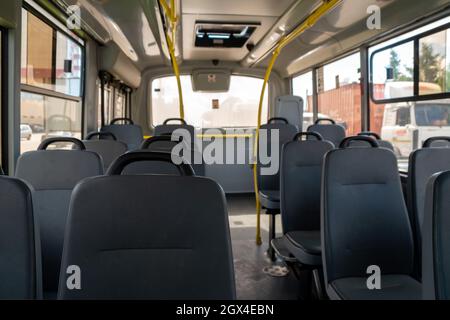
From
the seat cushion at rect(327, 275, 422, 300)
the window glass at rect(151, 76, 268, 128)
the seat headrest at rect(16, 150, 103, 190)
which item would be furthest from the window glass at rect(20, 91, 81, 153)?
the window glass at rect(151, 76, 268, 128)

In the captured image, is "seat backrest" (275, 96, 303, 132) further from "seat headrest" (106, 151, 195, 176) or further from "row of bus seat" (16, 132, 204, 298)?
"seat headrest" (106, 151, 195, 176)

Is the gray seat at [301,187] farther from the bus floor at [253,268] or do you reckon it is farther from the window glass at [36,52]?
the window glass at [36,52]

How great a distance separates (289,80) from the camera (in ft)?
25.4

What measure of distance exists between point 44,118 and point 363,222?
2859 mm

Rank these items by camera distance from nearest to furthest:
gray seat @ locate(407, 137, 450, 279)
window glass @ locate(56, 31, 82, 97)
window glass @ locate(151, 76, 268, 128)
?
gray seat @ locate(407, 137, 450, 279)
window glass @ locate(56, 31, 82, 97)
window glass @ locate(151, 76, 268, 128)

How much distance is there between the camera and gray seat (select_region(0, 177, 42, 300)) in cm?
95

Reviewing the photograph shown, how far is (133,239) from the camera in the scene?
98 cm

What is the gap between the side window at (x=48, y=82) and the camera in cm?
287

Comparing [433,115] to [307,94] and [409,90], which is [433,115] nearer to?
[409,90]

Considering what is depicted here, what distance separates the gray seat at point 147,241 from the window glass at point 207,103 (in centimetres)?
710

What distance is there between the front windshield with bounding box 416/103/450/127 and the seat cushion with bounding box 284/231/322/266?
1.74 m

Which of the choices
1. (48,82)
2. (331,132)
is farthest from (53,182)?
(331,132)

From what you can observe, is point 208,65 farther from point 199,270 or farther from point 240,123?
point 199,270

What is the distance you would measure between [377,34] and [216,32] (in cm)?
223
